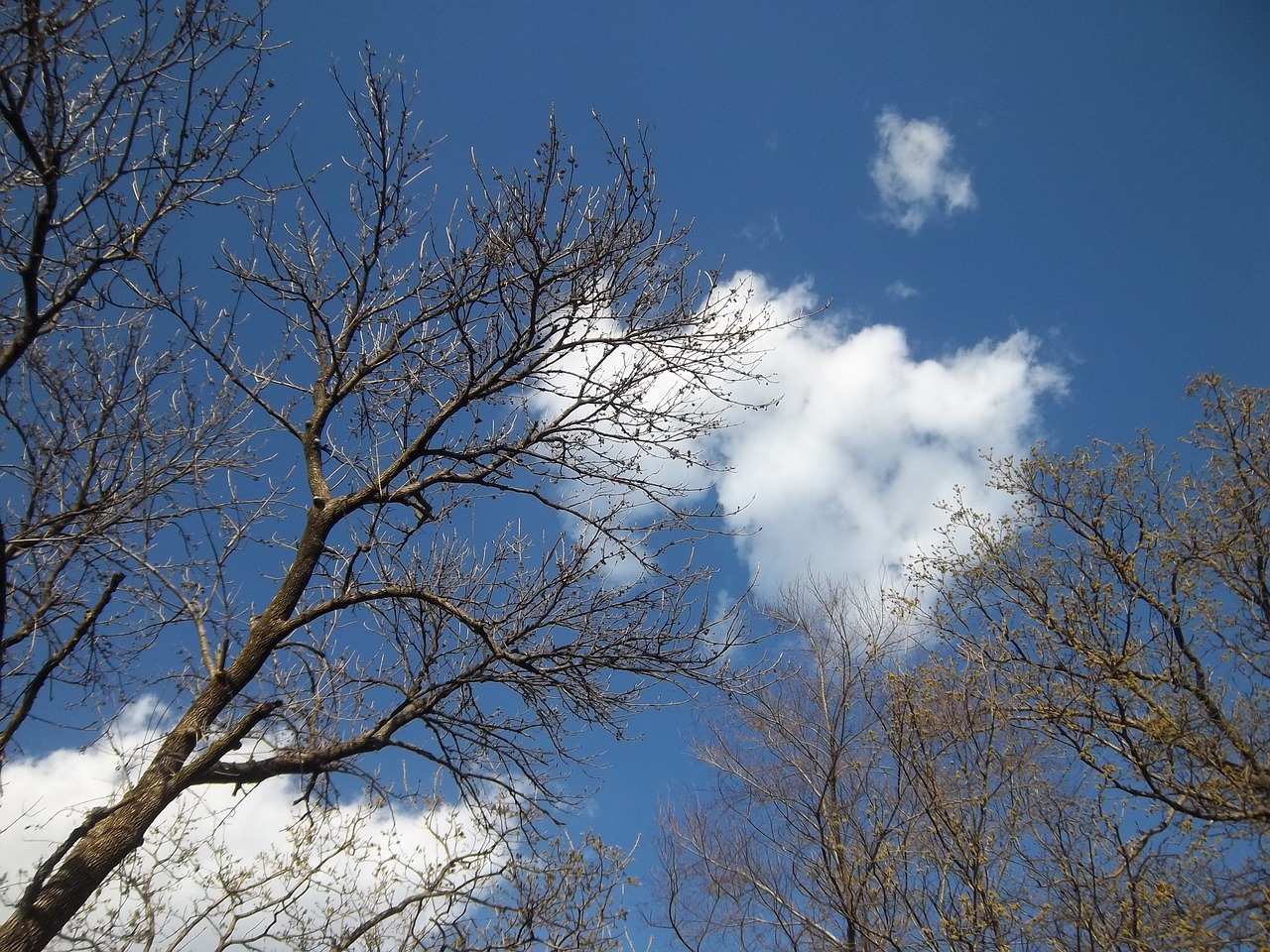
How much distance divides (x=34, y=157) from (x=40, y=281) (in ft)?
2.14

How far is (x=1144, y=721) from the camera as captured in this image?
6711mm

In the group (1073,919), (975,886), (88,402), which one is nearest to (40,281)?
(88,402)

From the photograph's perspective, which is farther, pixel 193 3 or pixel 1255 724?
pixel 1255 724

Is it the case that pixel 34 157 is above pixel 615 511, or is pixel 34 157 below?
above

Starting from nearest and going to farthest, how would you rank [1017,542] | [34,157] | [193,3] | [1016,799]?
[34,157] < [193,3] < [1016,799] < [1017,542]

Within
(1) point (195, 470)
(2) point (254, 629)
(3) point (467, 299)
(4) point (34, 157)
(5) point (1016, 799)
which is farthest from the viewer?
(5) point (1016, 799)

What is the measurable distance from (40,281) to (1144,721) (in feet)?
27.3

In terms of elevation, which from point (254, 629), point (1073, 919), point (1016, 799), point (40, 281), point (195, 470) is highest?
point (195, 470)

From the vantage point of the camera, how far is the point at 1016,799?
21.8 feet

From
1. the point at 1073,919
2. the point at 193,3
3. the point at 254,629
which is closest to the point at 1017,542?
the point at 1073,919

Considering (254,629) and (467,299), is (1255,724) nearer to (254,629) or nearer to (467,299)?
(467,299)

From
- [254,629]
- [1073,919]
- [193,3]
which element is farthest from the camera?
[1073,919]

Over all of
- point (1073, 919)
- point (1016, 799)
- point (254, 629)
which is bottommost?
point (1073, 919)

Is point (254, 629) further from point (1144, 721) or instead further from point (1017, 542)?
point (1017, 542)
